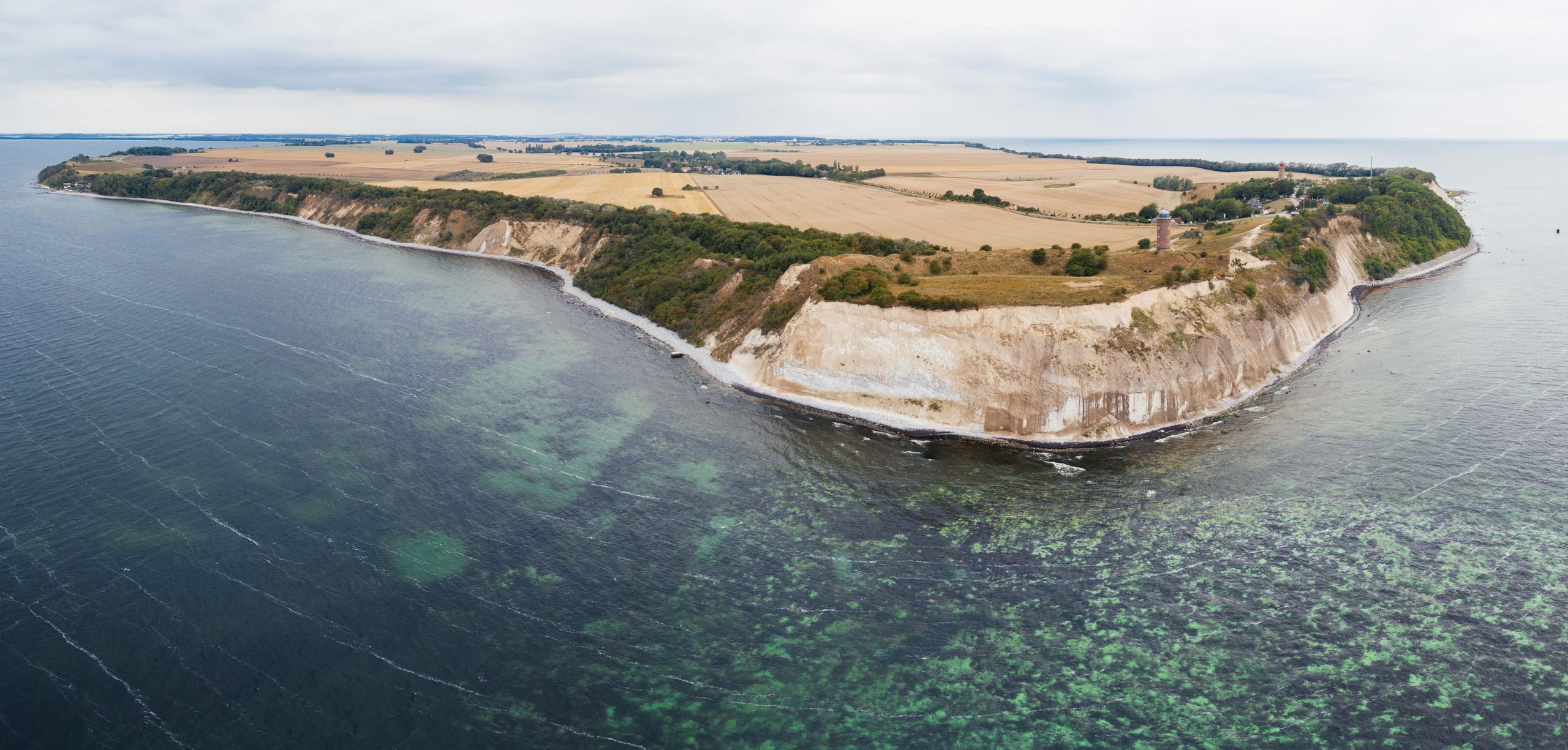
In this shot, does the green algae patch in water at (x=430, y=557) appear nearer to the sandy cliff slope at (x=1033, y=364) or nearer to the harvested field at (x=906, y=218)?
the sandy cliff slope at (x=1033, y=364)

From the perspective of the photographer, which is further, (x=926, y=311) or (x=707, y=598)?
(x=926, y=311)

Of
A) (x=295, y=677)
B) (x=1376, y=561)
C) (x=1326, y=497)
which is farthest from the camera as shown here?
(x=1326, y=497)

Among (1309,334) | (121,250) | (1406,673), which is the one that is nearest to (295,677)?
(1406,673)

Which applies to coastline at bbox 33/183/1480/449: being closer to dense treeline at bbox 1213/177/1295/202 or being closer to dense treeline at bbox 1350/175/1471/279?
dense treeline at bbox 1350/175/1471/279

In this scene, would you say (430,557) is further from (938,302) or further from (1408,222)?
(1408,222)

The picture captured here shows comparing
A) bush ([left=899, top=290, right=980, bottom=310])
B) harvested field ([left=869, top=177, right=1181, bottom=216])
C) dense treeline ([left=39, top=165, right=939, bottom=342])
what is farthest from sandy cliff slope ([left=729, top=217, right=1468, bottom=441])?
harvested field ([left=869, top=177, right=1181, bottom=216])

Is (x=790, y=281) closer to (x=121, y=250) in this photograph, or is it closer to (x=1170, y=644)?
(x=1170, y=644)

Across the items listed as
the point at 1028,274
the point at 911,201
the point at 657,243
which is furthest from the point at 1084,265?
the point at 911,201
